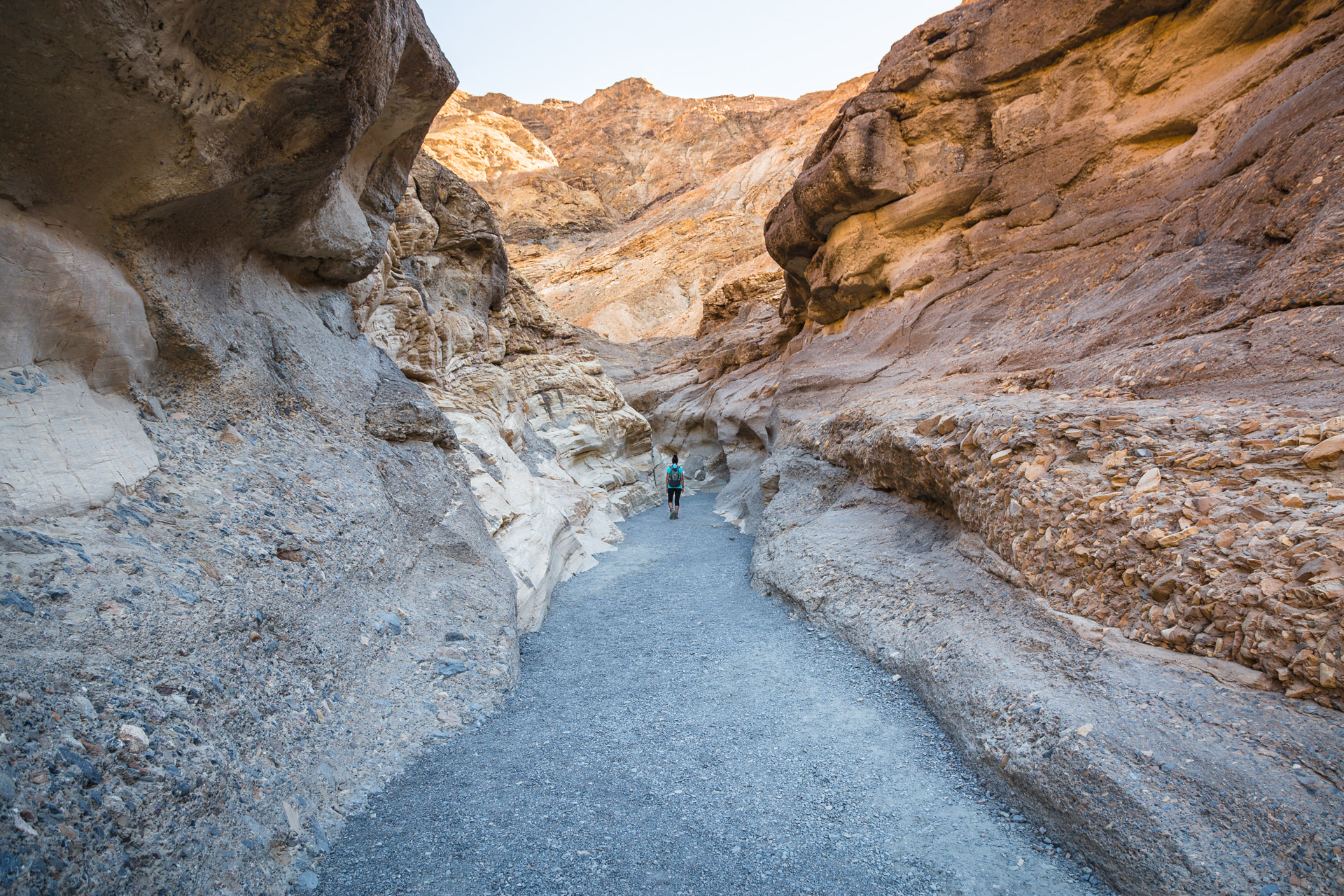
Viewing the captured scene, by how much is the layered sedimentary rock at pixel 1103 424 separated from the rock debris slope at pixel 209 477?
12.0 ft

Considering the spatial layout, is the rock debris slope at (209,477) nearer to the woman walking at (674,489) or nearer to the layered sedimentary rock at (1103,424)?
the layered sedimentary rock at (1103,424)

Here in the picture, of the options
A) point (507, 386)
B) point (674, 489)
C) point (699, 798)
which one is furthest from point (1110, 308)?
point (507, 386)

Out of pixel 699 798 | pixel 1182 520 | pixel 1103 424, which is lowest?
pixel 699 798

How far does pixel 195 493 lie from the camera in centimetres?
344

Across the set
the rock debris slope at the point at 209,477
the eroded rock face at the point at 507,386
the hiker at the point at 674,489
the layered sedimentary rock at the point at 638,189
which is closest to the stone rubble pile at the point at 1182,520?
the rock debris slope at the point at 209,477

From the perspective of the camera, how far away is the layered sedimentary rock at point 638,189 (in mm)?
34844

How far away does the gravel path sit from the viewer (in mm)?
2490

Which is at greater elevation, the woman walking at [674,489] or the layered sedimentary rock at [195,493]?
the layered sedimentary rock at [195,493]

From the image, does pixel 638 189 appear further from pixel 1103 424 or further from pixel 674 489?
pixel 1103 424

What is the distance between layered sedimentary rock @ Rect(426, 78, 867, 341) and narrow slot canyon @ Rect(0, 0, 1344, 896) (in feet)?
67.2

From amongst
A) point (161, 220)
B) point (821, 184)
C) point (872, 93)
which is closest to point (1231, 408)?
point (161, 220)

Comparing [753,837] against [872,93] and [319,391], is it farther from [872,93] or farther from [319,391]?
[872,93]

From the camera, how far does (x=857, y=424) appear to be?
7.65 meters

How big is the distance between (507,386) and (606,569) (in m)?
4.73
